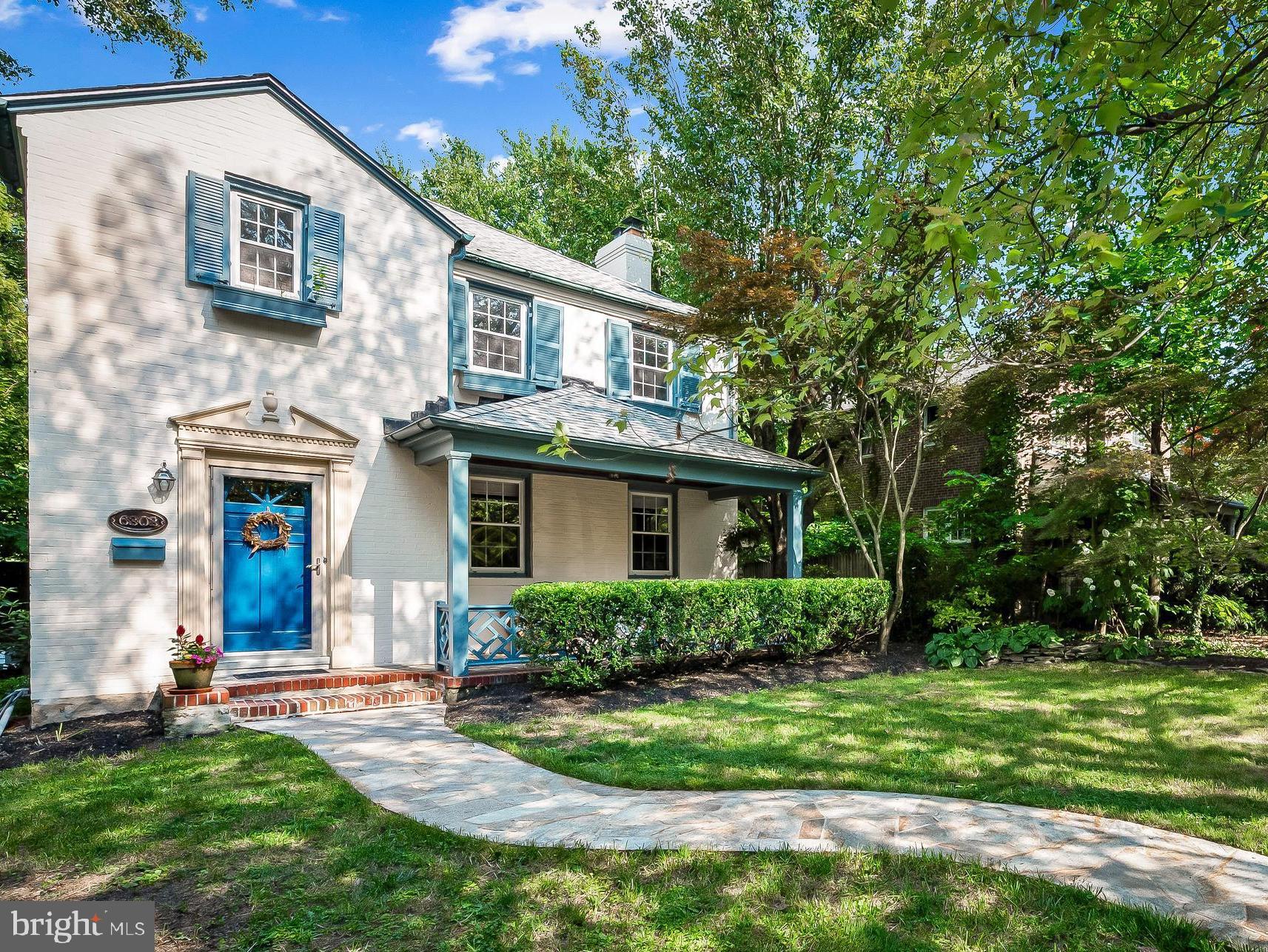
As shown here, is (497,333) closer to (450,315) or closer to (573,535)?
(450,315)

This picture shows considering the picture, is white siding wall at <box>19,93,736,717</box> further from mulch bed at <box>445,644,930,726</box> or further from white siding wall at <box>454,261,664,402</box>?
mulch bed at <box>445,644,930,726</box>

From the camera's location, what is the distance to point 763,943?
265cm

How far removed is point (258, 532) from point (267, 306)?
2.65 metres

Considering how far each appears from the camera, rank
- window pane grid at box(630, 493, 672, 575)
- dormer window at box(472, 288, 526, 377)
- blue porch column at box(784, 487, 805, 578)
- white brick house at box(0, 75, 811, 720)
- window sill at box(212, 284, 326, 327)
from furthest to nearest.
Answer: window pane grid at box(630, 493, 672, 575)
blue porch column at box(784, 487, 805, 578)
dormer window at box(472, 288, 526, 377)
window sill at box(212, 284, 326, 327)
white brick house at box(0, 75, 811, 720)

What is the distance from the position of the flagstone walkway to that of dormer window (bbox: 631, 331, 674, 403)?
8.41m

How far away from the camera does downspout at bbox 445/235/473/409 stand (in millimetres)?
10016

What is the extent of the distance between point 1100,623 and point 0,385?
19854 millimetres

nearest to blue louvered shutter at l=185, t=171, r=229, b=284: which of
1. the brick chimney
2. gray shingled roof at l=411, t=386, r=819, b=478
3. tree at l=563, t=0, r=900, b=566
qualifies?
gray shingled roof at l=411, t=386, r=819, b=478

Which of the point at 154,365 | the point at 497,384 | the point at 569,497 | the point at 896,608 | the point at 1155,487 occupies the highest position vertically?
the point at 497,384

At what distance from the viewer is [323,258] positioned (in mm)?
8922

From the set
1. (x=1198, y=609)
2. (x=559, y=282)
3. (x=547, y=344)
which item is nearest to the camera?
(x=1198, y=609)

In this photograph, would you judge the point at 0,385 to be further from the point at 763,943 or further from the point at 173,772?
the point at 763,943

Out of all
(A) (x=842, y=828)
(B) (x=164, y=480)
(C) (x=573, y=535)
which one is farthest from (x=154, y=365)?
(A) (x=842, y=828)

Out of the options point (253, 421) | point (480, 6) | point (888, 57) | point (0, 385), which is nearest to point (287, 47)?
point (480, 6)
